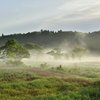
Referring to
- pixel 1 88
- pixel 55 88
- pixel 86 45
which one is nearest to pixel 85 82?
pixel 55 88

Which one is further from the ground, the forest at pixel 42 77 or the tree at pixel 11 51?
the tree at pixel 11 51

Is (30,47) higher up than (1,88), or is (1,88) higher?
(30,47)

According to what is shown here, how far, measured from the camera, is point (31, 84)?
24.3 m

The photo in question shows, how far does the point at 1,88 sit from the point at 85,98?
10.7m

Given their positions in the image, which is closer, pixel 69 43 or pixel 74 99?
pixel 74 99

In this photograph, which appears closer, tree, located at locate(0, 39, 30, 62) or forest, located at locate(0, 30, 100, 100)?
forest, located at locate(0, 30, 100, 100)

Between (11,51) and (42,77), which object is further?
(11,51)

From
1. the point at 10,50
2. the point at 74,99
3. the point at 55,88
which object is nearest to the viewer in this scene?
the point at 74,99

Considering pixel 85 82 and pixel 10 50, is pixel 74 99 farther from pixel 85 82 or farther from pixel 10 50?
pixel 10 50

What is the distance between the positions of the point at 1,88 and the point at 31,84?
4730 millimetres

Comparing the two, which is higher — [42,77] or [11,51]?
[11,51]

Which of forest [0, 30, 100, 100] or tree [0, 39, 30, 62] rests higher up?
tree [0, 39, 30, 62]

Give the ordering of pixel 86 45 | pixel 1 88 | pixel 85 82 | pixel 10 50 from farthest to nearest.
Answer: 1. pixel 86 45
2. pixel 10 50
3. pixel 85 82
4. pixel 1 88

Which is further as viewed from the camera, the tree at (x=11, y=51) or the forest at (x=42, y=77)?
the tree at (x=11, y=51)
